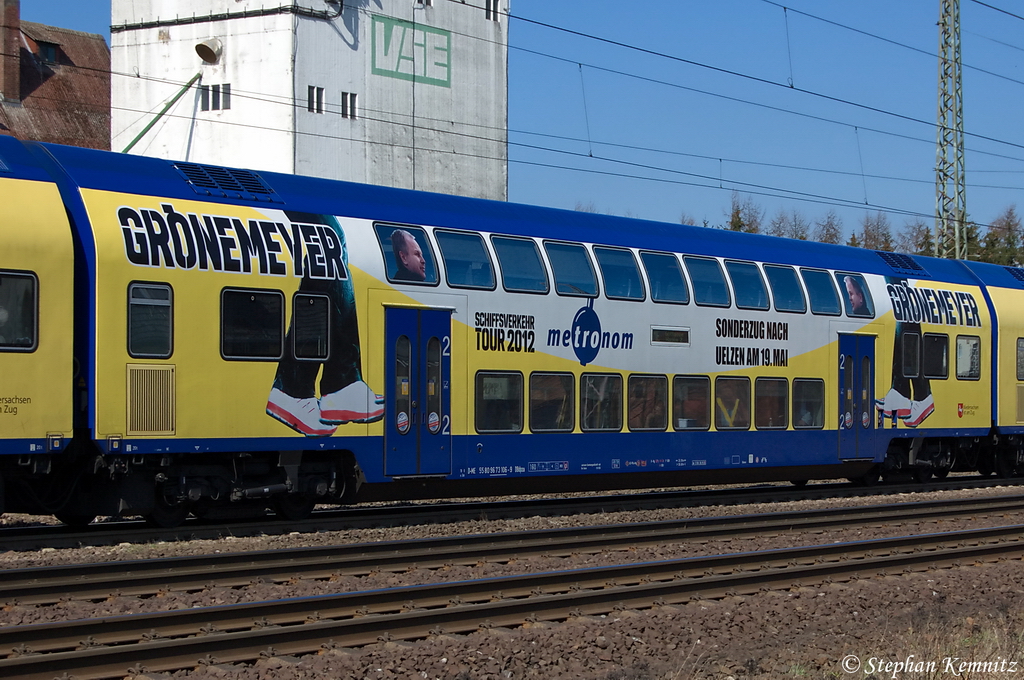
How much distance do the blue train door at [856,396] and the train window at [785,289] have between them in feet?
3.85

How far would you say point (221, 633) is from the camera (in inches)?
314

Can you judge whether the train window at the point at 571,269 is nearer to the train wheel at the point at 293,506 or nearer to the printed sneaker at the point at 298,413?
the printed sneaker at the point at 298,413

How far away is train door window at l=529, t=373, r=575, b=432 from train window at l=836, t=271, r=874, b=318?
6.33 meters

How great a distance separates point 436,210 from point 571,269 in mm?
2206

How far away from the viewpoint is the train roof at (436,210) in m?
12.4

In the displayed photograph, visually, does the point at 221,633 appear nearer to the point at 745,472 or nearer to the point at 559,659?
the point at 559,659

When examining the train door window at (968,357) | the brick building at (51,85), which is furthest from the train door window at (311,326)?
the brick building at (51,85)

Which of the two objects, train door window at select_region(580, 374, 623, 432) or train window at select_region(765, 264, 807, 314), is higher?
train window at select_region(765, 264, 807, 314)

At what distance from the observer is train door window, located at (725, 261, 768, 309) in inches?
718

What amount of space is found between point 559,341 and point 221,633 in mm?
8588

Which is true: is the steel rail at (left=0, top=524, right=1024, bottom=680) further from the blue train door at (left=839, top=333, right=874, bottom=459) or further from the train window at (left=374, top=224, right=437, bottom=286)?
the blue train door at (left=839, top=333, right=874, bottom=459)

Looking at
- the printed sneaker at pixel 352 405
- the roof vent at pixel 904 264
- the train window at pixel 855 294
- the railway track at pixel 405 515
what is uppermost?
the roof vent at pixel 904 264

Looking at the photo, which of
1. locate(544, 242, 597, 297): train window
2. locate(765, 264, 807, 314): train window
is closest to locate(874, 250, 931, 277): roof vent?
locate(765, 264, 807, 314): train window

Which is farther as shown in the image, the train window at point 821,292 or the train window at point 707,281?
the train window at point 821,292
